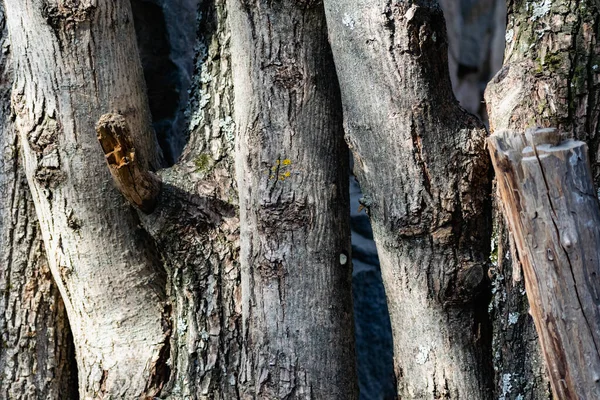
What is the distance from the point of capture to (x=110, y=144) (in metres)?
1.95

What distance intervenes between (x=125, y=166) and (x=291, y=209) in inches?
18.2

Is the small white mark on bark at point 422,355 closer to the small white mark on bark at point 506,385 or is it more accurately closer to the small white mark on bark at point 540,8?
the small white mark on bark at point 506,385

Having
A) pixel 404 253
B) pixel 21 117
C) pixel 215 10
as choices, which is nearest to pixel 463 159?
pixel 404 253

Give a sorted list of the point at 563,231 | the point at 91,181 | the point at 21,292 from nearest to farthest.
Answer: the point at 563,231, the point at 91,181, the point at 21,292

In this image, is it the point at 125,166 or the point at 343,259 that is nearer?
the point at 125,166

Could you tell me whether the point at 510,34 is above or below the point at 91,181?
above

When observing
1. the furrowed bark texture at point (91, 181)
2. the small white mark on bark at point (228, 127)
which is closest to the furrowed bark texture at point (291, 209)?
the small white mark on bark at point (228, 127)

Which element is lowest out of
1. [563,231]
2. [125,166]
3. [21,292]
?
[563,231]

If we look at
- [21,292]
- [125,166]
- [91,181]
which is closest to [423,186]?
[125,166]

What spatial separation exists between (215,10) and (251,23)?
11.9 inches

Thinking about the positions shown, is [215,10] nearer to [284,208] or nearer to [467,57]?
[284,208]

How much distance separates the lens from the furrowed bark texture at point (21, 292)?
2.50 metres

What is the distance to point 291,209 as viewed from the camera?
2.05m

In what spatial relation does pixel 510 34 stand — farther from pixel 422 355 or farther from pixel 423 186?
pixel 422 355
